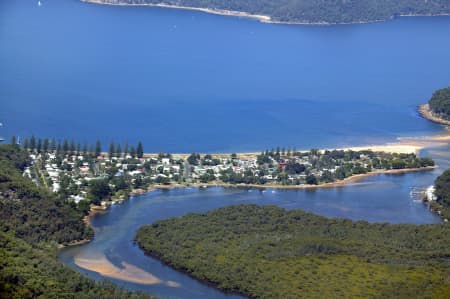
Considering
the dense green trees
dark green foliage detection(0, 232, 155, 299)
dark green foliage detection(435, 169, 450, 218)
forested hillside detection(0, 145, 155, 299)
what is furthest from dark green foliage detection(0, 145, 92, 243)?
dark green foliage detection(435, 169, 450, 218)

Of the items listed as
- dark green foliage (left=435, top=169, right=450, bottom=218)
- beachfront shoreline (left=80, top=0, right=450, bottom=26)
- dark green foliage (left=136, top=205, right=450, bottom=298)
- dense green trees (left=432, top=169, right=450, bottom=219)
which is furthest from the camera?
beachfront shoreline (left=80, top=0, right=450, bottom=26)

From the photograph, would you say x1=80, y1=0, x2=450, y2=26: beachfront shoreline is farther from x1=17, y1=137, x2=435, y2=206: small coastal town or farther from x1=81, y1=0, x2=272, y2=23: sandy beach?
x1=17, y1=137, x2=435, y2=206: small coastal town

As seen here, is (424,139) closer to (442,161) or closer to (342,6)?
(442,161)

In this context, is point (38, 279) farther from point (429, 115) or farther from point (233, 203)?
point (429, 115)

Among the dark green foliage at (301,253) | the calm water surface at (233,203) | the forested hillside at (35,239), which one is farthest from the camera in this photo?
the calm water surface at (233,203)

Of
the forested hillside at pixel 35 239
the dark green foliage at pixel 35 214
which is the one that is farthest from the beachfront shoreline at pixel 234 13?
the dark green foliage at pixel 35 214

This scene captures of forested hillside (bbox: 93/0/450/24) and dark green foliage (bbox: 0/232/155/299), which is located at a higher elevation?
forested hillside (bbox: 93/0/450/24)

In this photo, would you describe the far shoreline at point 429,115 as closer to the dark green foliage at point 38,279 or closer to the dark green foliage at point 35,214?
the dark green foliage at point 35,214
